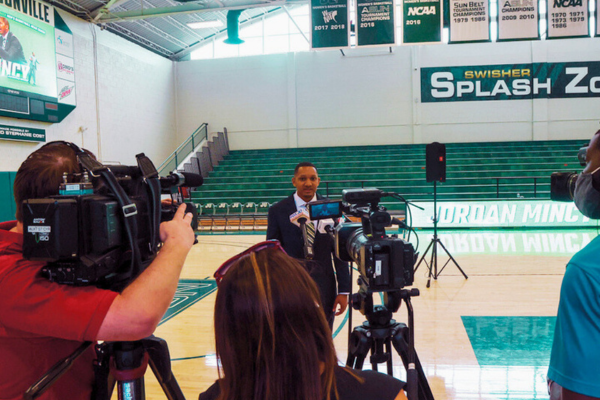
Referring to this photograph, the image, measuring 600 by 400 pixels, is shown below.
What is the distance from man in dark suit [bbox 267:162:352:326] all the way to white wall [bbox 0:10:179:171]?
9166 millimetres

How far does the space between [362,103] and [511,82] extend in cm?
502

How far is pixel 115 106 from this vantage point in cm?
1357

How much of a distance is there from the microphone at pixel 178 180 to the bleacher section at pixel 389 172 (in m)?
10.5

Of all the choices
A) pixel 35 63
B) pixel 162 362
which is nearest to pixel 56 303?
pixel 162 362

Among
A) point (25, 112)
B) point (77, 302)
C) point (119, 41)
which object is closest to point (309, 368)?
point (77, 302)

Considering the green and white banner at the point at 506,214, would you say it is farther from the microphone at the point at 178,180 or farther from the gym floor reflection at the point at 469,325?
the microphone at the point at 178,180

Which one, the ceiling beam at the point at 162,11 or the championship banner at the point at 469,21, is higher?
the ceiling beam at the point at 162,11

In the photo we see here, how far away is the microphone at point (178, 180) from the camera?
1314mm

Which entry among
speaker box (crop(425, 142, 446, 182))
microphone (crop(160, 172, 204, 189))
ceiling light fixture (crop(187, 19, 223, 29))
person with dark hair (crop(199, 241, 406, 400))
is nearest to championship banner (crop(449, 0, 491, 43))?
speaker box (crop(425, 142, 446, 182))

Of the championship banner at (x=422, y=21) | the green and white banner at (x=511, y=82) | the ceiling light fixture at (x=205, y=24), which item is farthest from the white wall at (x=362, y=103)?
the championship banner at (x=422, y=21)

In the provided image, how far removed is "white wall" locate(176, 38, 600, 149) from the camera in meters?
15.3

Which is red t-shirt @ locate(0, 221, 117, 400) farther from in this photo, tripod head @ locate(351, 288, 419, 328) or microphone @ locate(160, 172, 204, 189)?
tripod head @ locate(351, 288, 419, 328)

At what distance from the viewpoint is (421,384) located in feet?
6.21

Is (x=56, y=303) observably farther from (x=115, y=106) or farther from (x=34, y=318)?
(x=115, y=106)
